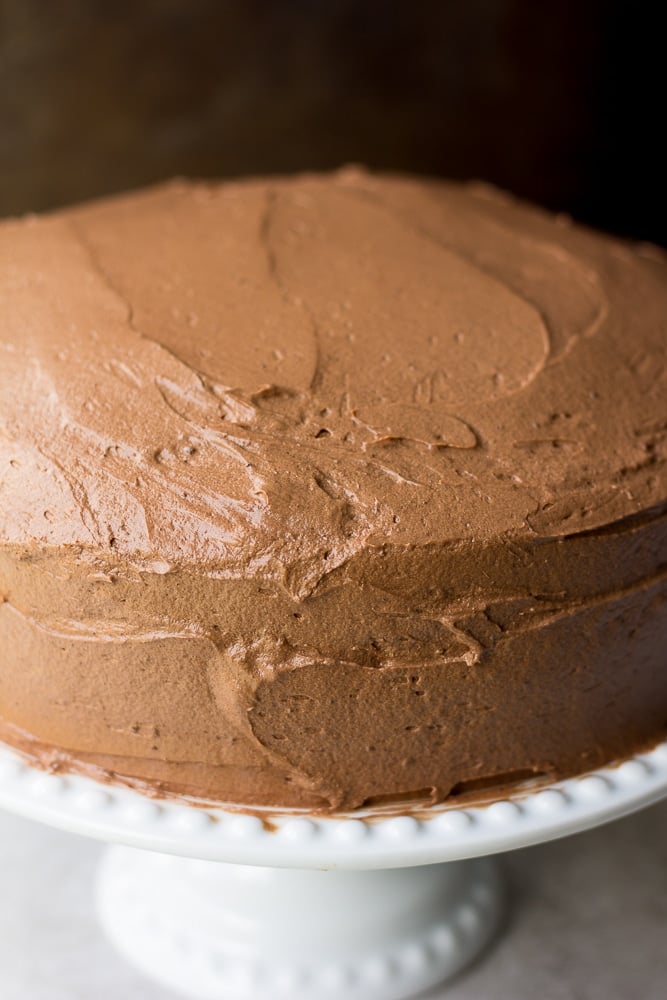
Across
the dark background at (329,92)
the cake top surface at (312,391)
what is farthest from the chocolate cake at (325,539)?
the dark background at (329,92)

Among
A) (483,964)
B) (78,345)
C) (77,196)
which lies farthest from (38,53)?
(483,964)

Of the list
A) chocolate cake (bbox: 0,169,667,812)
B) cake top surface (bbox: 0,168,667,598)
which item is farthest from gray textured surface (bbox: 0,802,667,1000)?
cake top surface (bbox: 0,168,667,598)

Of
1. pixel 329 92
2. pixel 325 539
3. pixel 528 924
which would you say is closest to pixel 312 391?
pixel 325 539

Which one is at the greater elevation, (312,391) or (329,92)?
(312,391)

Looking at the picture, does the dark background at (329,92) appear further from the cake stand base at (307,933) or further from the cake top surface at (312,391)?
the cake stand base at (307,933)

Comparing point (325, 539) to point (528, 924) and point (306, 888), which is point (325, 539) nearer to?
point (306, 888)

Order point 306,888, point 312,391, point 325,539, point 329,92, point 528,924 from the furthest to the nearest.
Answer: point 329,92, point 528,924, point 306,888, point 312,391, point 325,539

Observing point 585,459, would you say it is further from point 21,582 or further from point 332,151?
point 332,151
